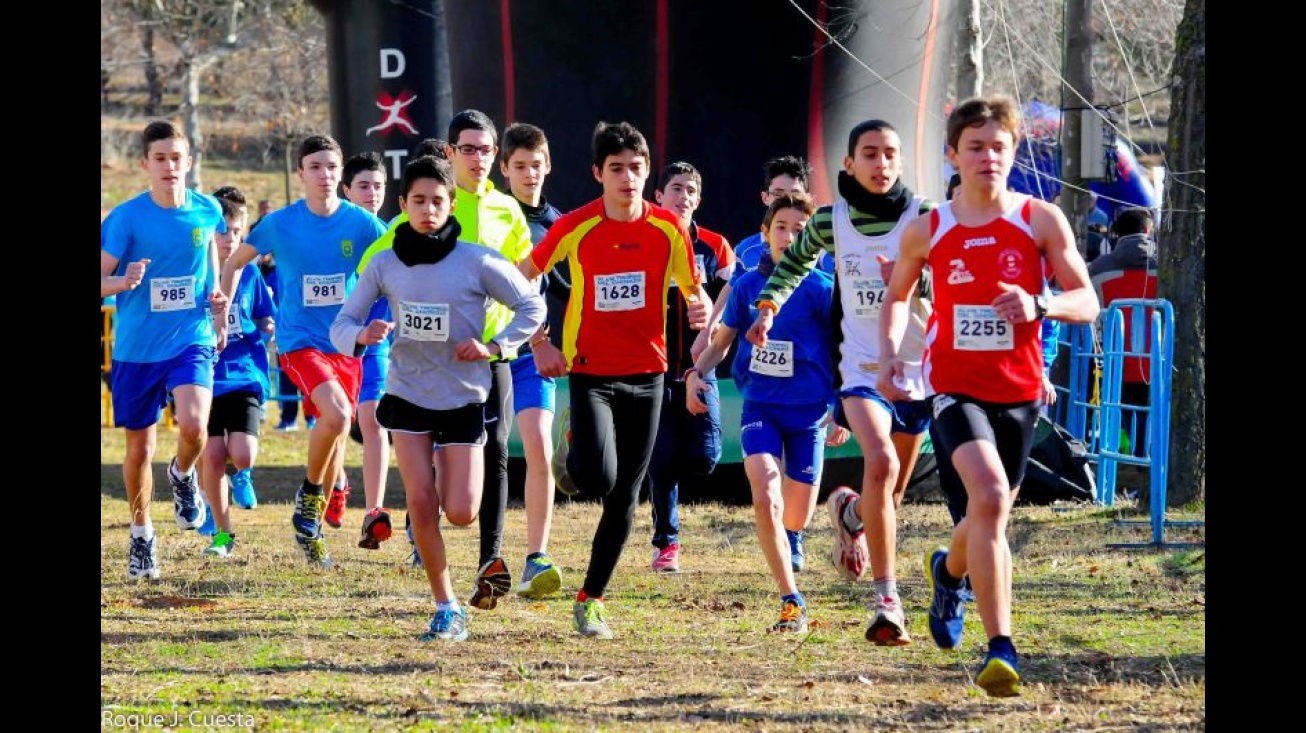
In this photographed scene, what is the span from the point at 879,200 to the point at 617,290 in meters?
1.06

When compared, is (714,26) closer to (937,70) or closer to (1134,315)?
(937,70)

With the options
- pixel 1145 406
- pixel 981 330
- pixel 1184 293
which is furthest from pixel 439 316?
pixel 1184 293

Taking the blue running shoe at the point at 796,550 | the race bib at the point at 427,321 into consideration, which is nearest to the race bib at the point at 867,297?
the race bib at the point at 427,321

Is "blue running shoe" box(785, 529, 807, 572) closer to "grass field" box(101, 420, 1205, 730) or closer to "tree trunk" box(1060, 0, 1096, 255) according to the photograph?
"grass field" box(101, 420, 1205, 730)

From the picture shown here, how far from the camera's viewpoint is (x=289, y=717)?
6020mm

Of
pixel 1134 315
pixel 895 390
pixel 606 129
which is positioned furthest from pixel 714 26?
pixel 895 390

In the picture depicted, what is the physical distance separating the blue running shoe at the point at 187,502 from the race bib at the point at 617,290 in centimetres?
415

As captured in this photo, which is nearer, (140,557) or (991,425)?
(991,425)

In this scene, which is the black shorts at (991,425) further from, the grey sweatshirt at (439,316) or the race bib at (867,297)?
the grey sweatshirt at (439,316)

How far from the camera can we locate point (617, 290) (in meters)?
7.71

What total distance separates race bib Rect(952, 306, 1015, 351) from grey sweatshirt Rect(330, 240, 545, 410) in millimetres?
1923

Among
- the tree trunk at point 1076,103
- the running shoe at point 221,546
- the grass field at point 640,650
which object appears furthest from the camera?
the tree trunk at point 1076,103

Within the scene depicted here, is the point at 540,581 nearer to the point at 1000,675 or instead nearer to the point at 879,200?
the point at 879,200

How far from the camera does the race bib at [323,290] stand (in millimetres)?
9961
